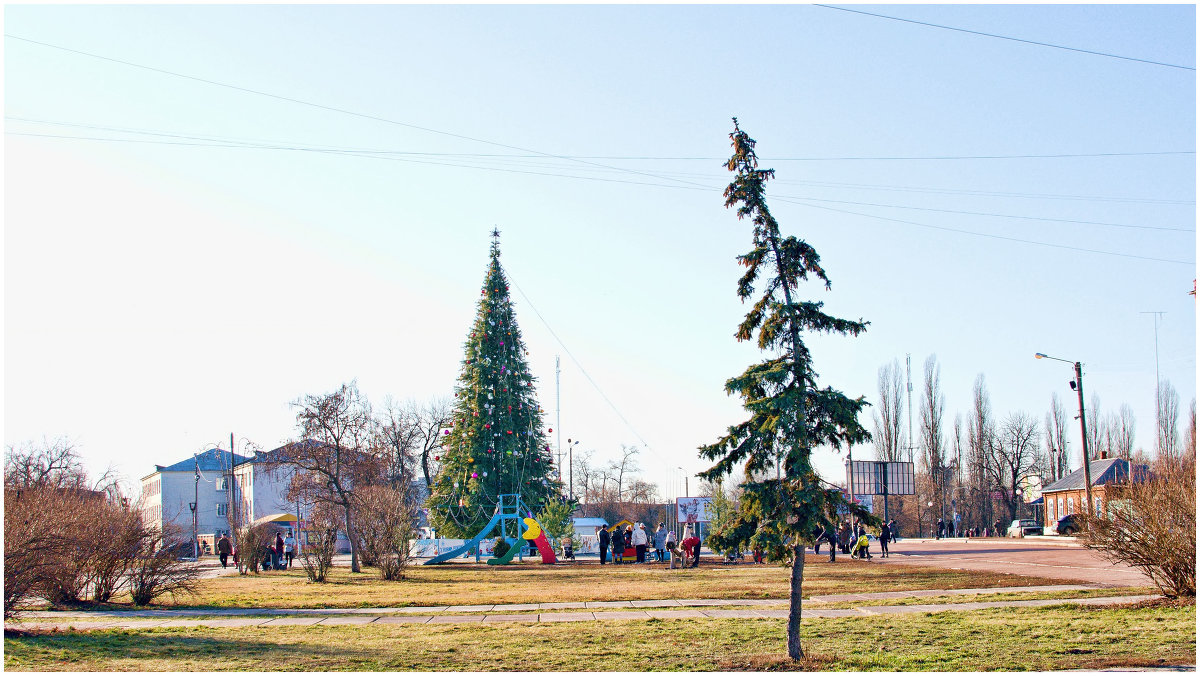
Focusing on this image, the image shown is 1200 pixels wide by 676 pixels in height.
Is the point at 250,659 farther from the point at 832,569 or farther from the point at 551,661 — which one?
the point at 832,569

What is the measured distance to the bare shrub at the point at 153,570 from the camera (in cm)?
1906

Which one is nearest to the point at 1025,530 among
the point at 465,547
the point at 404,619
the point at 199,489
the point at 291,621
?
the point at 465,547

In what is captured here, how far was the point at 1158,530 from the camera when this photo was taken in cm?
1555

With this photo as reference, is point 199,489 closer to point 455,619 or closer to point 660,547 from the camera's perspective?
point 660,547

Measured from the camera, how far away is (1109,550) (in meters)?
16.4

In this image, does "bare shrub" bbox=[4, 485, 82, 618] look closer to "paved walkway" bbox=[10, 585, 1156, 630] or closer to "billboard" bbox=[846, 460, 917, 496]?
"paved walkway" bbox=[10, 585, 1156, 630]

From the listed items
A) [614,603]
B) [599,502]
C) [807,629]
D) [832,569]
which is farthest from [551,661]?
[599,502]

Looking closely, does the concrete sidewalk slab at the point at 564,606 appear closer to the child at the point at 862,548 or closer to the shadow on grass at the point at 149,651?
the shadow on grass at the point at 149,651

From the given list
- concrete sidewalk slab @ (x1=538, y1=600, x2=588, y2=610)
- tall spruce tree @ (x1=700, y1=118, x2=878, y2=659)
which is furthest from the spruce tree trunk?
concrete sidewalk slab @ (x1=538, y1=600, x2=588, y2=610)

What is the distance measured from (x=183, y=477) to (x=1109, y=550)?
101 m

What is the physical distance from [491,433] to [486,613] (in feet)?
79.8

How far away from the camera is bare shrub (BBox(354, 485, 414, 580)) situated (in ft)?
90.3

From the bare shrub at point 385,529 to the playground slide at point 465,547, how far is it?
5514 millimetres

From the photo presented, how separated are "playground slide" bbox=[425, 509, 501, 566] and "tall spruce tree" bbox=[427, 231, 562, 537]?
223cm
